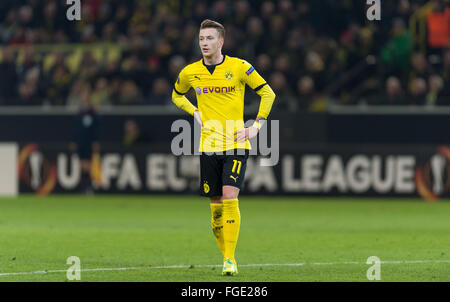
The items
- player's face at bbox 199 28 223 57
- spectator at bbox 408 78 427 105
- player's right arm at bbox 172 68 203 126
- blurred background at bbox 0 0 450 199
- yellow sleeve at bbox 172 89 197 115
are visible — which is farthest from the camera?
blurred background at bbox 0 0 450 199

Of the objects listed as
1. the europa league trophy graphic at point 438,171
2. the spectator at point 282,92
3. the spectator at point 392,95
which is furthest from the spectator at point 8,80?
the europa league trophy graphic at point 438,171

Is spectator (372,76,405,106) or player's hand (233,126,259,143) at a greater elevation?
spectator (372,76,405,106)

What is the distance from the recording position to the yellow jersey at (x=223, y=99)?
29.6 feet

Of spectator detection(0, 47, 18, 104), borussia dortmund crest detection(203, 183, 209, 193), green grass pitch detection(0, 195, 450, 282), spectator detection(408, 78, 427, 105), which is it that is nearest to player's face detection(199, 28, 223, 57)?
borussia dortmund crest detection(203, 183, 209, 193)

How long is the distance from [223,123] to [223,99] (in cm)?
22

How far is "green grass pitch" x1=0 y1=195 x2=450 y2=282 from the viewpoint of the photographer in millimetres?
9055

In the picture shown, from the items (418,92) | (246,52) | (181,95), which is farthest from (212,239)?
(246,52)

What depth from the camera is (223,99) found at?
29.6 ft

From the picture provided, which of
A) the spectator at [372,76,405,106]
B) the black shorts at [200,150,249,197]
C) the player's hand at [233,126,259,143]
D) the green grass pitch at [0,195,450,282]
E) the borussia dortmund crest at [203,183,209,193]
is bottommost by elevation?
the green grass pitch at [0,195,450,282]

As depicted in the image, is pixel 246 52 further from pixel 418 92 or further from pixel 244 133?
pixel 244 133

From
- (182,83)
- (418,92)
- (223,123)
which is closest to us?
(223,123)

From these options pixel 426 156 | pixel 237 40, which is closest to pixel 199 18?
pixel 237 40

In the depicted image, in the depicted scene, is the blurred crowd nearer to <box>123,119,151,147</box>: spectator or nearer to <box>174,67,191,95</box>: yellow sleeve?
<box>123,119,151,147</box>: spectator

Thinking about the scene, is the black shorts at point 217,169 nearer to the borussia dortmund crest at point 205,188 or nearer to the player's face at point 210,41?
the borussia dortmund crest at point 205,188
